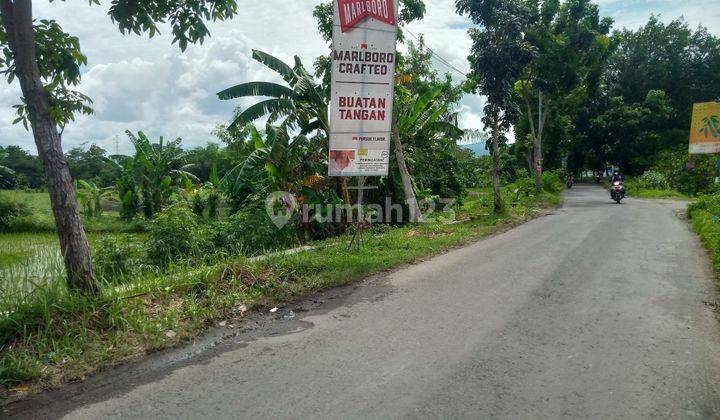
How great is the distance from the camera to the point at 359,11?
8648 millimetres

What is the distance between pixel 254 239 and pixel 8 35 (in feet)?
26.0

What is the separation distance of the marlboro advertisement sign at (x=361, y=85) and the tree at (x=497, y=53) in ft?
24.7

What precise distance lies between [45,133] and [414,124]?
12.3 m

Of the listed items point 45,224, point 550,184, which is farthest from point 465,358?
point 550,184

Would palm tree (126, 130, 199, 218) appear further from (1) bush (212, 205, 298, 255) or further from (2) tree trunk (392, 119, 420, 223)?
(2) tree trunk (392, 119, 420, 223)

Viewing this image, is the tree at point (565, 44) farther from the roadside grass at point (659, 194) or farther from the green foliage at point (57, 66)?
the green foliage at point (57, 66)

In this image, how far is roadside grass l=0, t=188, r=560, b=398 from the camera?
13.7ft

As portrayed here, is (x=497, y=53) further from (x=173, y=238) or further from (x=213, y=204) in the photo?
(x=213, y=204)

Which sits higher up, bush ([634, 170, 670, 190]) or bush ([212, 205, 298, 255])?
bush ([634, 170, 670, 190])

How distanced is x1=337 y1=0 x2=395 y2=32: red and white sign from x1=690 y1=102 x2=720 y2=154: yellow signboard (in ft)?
65.0

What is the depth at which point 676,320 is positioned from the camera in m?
5.45

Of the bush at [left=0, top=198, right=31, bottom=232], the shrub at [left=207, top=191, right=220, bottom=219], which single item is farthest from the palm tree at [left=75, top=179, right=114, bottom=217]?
the shrub at [left=207, top=191, right=220, bottom=219]

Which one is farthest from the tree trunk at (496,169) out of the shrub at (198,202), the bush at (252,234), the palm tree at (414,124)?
the shrub at (198,202)

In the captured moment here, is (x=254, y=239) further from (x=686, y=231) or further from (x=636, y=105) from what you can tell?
(x=636, y=105)
